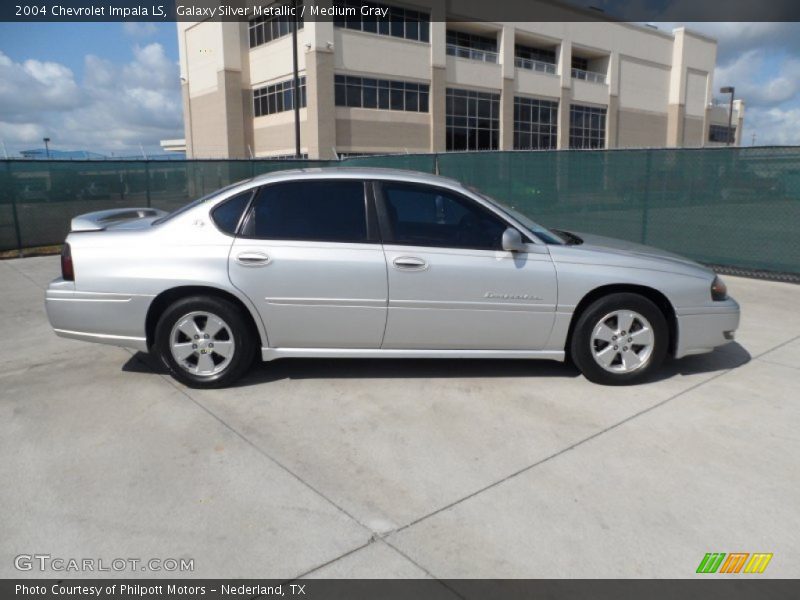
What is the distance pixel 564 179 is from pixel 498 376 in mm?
7660

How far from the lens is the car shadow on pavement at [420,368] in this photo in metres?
5.07

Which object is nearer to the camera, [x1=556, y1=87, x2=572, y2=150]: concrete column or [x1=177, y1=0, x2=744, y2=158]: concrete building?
[x1=177, y1=0, x2=744, y2=158]: concrete building

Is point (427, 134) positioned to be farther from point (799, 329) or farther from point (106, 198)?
point (799, 329)

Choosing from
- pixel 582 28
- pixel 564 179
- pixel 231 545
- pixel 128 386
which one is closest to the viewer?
pixel 231 545

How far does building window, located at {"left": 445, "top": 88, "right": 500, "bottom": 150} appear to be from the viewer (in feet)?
132

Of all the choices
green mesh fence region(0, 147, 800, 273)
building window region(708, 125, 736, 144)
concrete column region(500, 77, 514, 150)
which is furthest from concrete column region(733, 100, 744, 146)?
green mesh fence region(0, 147, 800, 273)

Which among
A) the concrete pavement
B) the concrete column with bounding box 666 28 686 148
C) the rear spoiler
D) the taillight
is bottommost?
the concrete pavement

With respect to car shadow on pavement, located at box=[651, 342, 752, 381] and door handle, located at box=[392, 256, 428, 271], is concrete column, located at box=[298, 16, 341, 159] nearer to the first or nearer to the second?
car shadow on pavement, located at box=[651, 342, 752, 381]

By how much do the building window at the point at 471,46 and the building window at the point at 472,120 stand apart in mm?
2382

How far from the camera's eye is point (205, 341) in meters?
4.68

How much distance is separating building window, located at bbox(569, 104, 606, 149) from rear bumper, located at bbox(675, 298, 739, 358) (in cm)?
4562

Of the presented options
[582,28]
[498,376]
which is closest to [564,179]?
[498,376]

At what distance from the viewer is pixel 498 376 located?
5051 mm

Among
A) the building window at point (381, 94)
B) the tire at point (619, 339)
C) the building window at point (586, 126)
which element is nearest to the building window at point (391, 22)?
the building window at point (381, 94)
